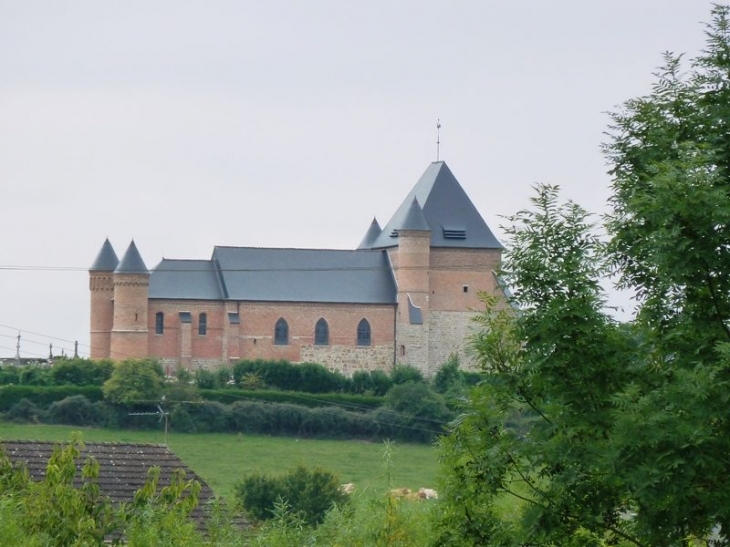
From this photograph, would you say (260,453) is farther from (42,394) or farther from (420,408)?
(420,408)

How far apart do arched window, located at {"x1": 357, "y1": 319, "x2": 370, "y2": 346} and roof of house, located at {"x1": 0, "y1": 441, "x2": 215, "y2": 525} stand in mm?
49372

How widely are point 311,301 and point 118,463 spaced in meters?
50.9

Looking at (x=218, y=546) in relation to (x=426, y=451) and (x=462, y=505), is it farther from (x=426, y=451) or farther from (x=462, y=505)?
(x=426, y=451)

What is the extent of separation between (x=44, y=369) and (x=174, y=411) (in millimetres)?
7255

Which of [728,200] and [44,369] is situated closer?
[728,200]

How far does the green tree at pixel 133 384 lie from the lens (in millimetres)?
55625

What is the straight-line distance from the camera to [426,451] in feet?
179

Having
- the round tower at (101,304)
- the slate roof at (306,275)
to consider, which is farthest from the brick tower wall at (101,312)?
the slate roof at (306,275)

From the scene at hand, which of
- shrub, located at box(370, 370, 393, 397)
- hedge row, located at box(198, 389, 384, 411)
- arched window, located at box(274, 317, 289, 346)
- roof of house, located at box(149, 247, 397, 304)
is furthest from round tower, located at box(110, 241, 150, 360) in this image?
shrub, located at box(370, 370, 393, 397)

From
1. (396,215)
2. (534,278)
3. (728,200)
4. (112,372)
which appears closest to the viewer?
(728,200)

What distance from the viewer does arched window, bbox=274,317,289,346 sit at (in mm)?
67375

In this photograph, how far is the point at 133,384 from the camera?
56.4 metres

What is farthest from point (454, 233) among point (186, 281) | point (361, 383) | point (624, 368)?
point (624, 368)

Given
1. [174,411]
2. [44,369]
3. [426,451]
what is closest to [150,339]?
[44,369]
